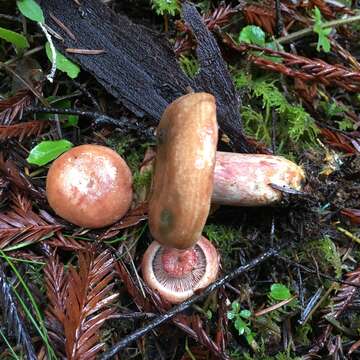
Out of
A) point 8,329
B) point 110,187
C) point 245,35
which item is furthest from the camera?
point 245,35

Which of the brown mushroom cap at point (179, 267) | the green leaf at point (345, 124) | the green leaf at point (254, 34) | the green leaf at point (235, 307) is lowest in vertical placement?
the green leaf at point (235, 307)

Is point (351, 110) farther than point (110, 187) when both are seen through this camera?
Yes

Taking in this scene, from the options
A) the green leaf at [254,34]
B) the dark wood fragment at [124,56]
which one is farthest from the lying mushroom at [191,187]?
the green leaf at [254,34]

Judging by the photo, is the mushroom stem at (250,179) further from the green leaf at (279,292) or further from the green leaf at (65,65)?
the green leaf at (65,65)

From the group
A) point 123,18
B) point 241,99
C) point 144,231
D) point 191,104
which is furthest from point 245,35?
point 144,231

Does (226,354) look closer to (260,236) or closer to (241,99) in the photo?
(260,236)

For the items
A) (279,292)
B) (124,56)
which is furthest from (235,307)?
(124,56)
